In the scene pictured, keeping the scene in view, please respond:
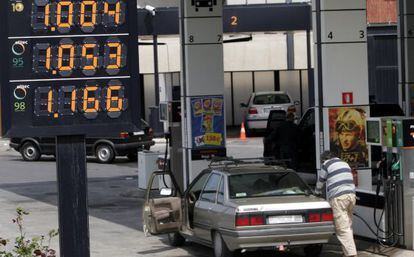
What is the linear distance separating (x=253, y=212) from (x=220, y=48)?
27.1 feet

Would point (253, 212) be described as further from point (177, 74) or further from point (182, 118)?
point (177, 74)

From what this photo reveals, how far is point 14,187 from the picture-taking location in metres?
26.8

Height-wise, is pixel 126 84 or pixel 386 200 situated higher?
pixel 126 84

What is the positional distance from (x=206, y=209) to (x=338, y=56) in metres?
4.32

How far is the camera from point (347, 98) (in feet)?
56.2

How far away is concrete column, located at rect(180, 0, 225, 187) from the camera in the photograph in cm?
2088

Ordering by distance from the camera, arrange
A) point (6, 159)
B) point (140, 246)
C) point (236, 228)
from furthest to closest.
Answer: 1. point (6, 159)
2. point (140, 246)
3. point (236, 228)

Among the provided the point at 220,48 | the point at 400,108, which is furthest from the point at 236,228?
the point at 400,108

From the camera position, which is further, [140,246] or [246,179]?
[140,246]

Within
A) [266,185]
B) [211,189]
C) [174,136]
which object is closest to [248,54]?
[174,136]

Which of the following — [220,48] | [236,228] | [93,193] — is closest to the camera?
[236,228]

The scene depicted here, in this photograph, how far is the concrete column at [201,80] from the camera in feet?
68.5

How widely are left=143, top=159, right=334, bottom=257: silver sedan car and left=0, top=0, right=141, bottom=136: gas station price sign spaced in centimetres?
373

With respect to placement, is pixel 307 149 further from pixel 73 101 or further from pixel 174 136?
pixel 73 101
